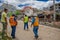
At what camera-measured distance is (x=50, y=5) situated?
34594mm

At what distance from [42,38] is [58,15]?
57.5 ft

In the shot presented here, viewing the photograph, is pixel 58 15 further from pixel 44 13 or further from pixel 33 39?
pixel 33 39

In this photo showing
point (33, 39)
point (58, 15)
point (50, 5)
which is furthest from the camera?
point (50, 5)

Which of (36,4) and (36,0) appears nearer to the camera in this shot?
(36,4)

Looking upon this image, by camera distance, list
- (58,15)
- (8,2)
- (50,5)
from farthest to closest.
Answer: (8,2) → (50,5) → (58,15)

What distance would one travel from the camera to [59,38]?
15.2 meters

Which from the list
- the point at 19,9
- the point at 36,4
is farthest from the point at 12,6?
the point at 36,4

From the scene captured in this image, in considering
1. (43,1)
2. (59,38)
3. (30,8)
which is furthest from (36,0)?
(59,38)

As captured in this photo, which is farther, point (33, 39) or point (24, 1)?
point (24, 1)

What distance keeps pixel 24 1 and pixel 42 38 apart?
23.8 m

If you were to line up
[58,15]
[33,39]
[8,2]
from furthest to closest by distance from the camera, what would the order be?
[8,2] → [58,15] → [33,39]

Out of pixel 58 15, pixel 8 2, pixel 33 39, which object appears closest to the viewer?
pixel 33 39

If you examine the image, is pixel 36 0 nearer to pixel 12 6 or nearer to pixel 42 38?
pixel 12 6

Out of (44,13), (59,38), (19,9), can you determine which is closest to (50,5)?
(44,13)
